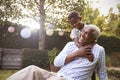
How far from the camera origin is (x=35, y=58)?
14.3m

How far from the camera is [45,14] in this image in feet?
55.2

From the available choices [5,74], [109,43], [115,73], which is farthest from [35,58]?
[109,43]

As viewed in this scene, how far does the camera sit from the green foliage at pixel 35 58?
14094 mm

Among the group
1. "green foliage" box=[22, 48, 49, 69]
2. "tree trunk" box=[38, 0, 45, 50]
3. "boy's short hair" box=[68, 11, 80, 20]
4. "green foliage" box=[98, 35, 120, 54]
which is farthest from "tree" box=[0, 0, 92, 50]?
"boy's short hair" box=[68, 11, 80, 20]

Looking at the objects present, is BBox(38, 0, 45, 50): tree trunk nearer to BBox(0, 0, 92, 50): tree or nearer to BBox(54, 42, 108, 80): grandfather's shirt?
BBox(0, 0, 92, 50): tree

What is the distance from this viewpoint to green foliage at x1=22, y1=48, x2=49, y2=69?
555 inches

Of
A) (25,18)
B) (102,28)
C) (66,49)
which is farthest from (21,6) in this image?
(102,28)

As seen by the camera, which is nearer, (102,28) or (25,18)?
(25,18)

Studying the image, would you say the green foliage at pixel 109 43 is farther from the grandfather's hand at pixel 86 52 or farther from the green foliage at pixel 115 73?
the grandfather's hand at pixel 86 52

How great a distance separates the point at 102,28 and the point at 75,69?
31.7 m

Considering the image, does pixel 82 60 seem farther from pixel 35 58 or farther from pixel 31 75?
pixel 35 58

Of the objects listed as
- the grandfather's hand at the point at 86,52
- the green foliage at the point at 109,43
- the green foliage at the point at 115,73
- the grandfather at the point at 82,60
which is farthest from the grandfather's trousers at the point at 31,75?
the green foliage at the point at 109,43

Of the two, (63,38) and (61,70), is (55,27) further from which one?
(61,70)

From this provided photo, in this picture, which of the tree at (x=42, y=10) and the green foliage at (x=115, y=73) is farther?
the tree at (x=42, y=10)
